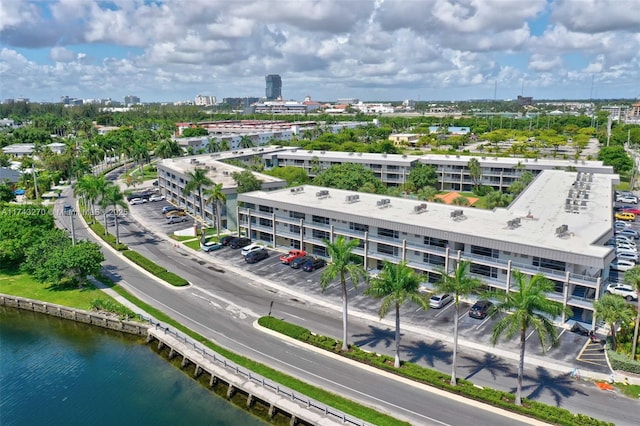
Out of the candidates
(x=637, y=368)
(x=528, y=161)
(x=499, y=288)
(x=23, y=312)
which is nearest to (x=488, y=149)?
(x=528, y=161)

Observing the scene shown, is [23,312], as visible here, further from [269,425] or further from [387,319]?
[387,319]

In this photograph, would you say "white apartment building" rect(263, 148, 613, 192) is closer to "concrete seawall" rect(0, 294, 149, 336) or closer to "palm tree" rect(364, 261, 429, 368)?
"concrete seawall" rect(0, 294, 149, 336)

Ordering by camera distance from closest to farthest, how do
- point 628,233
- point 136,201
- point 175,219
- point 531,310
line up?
point 531,310, point 628,233, point 175,219, point 136,201

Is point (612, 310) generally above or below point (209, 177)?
below

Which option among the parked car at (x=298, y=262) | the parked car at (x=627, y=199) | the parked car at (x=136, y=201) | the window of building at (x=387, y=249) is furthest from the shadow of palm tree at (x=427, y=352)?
the parked car at (x=136, y=201)

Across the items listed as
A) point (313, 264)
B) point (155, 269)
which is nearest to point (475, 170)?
point (313, 264)

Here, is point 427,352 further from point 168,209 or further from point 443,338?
point 168,209

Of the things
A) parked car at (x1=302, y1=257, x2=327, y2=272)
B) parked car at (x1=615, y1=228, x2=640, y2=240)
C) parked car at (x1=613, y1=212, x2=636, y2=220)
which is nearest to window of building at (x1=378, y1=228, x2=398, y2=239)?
parked car at (x1=302, y1=257, x2=327, y2=272)
